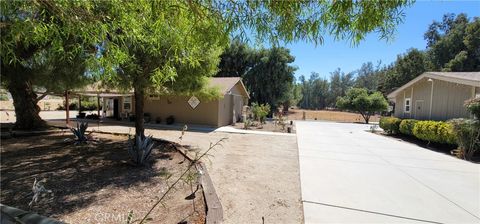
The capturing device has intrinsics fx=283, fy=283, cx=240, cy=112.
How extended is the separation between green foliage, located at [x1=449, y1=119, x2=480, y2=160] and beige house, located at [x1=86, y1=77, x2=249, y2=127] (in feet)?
37.7

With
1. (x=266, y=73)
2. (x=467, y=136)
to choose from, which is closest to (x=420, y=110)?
(x=467, y=136)

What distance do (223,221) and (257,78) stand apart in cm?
3245

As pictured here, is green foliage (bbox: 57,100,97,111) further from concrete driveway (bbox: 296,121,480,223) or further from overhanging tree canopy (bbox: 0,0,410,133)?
overhanging tree canopy (bbox: 0,0,410,133)

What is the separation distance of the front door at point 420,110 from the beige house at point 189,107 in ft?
37.1

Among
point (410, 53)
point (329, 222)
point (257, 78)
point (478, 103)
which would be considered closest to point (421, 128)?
point (478, 103)

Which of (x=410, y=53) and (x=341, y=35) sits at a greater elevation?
(x=410, y=53)

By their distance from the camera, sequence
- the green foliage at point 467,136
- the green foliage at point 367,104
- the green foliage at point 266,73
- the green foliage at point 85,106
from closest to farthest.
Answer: the green foliage at point 467,136
the green foliage at point 367,104
the green foliage at point 85,106
the green foliage at point 266,73

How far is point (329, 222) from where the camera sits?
4215 millimetres

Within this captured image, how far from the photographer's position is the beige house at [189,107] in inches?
759

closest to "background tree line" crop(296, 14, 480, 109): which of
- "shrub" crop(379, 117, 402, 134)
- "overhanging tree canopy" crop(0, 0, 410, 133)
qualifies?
"shrub" crop(379, 117, 402, 134)

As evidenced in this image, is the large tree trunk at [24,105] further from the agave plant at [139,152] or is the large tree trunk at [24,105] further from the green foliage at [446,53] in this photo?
the green foliage at [446,53]

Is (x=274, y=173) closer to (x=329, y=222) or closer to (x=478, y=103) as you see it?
(x=329, y=222)

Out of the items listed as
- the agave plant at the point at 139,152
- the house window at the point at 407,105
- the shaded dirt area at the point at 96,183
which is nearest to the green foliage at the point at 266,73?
the house window at the point at 407,105

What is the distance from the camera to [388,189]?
19.5ft
